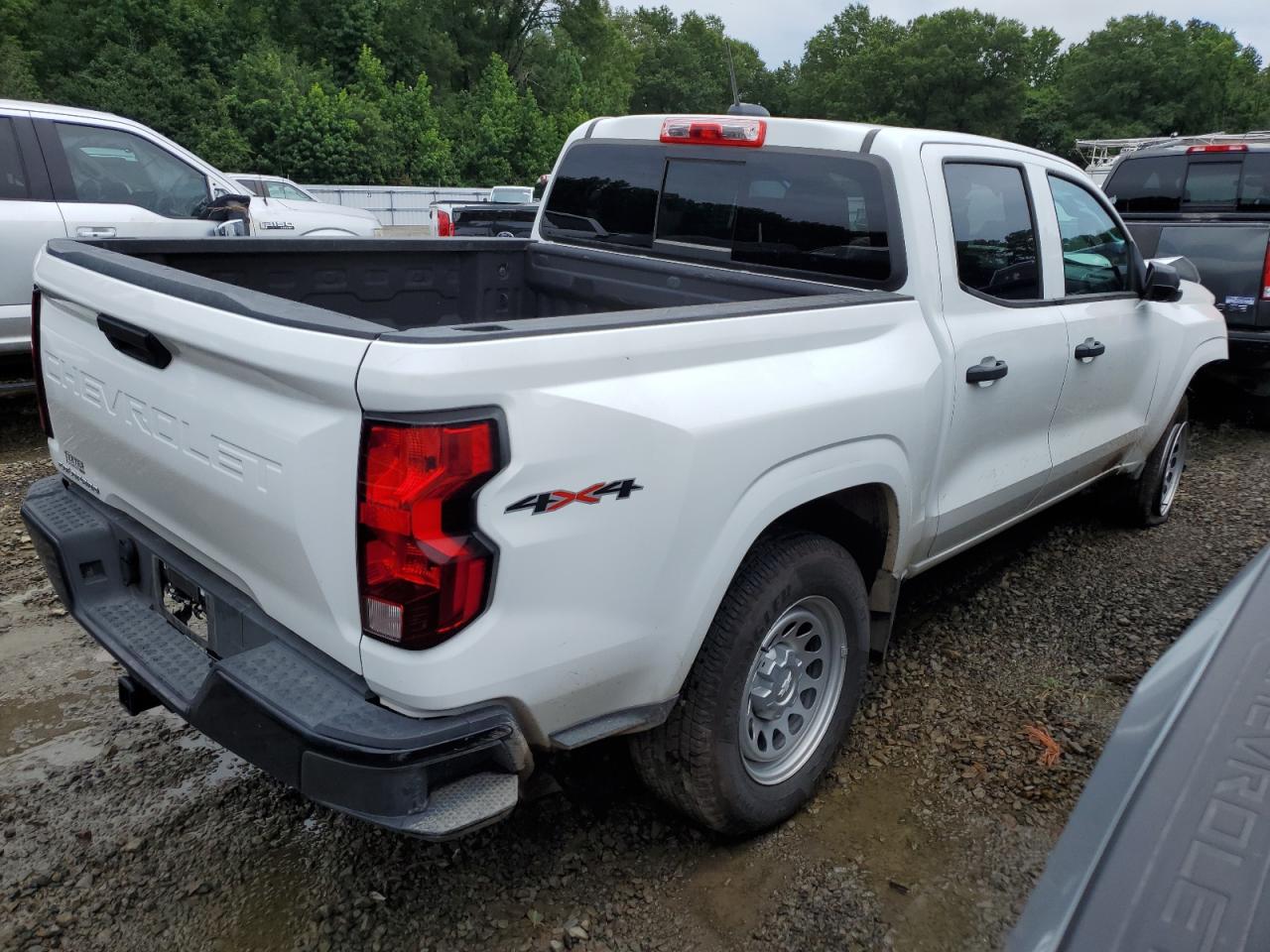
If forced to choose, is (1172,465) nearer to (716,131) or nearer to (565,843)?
(716,131)

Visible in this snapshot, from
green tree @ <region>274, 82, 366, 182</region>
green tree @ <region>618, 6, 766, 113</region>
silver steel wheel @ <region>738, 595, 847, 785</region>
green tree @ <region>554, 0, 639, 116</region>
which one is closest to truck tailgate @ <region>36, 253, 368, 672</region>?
silver steel wheel @ <region>738, 595, 847, 785</region>

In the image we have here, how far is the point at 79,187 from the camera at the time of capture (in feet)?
21.2

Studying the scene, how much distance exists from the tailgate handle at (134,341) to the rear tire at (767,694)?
1458 millimetres

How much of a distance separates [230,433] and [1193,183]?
8700 millimetres

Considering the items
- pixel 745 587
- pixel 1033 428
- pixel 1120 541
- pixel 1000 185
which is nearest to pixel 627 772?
pixel 745 587

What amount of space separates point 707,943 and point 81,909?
1566 millimetres

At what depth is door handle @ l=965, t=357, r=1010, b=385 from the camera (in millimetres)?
3045

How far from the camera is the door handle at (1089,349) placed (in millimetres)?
3684

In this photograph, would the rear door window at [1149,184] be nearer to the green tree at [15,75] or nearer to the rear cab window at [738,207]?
the rear cab window at [738,207]

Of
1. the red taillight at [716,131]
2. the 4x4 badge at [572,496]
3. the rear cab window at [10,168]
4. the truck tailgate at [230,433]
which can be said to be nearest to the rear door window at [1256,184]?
the red taillight at [716,131]

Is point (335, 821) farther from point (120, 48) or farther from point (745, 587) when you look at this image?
point (120, 48)

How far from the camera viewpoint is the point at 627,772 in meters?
3.05

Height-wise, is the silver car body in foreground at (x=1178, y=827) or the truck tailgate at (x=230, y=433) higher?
the truck tailgate at (x=230, y=433)

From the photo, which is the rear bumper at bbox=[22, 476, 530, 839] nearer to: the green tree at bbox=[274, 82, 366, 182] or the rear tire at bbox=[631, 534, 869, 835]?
the rear tire at bbox=[631, 534, 869, 835]
